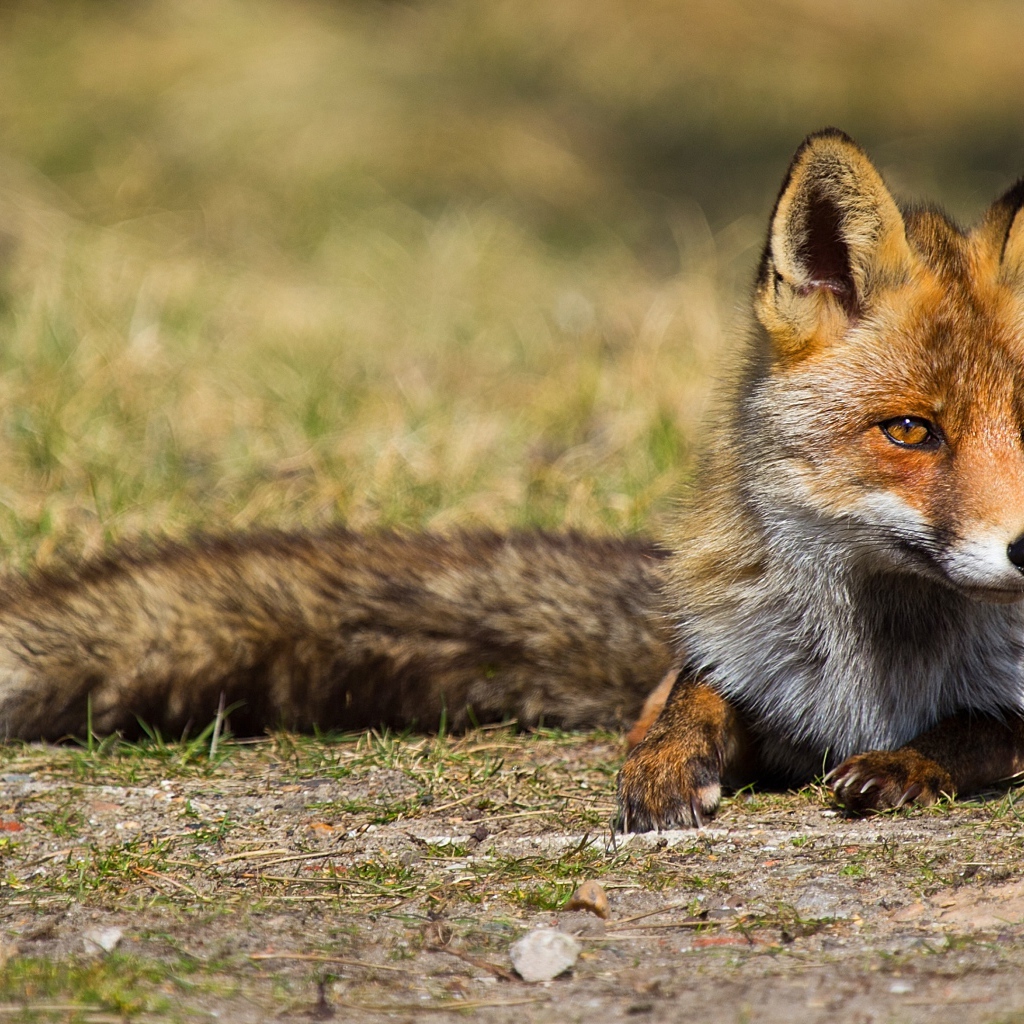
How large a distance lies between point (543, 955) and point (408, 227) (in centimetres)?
806

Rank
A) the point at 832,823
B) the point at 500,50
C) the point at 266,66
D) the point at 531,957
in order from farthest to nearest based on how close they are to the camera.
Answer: the point at 500,50 → the point at 266,66 → the point at 832,823 → the point at 531,957

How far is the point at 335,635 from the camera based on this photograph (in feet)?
13.1

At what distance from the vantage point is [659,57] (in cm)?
1509

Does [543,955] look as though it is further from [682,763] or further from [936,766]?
[936,766]

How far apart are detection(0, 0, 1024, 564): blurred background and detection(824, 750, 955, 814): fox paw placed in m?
1.62

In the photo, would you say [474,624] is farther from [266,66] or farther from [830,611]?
[266,66]

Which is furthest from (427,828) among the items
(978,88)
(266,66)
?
(978,88)

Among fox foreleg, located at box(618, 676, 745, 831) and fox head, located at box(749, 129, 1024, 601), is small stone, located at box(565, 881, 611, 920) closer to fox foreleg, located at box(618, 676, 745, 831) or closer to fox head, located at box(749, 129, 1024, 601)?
fox foreleg, located at box(618, 676, 745, 831)

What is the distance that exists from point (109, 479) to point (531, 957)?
3.78 meters

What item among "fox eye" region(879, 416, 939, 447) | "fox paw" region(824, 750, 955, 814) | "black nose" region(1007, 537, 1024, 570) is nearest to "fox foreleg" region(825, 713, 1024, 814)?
"fox paw" region(824, 750, 955, 814)

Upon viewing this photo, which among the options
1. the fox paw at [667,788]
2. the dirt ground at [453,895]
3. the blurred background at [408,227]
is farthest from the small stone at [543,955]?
the blurred background at [408,227]

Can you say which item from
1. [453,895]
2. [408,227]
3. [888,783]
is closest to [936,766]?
[888,783]

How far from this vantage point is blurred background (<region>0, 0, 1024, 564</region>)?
19.3ft

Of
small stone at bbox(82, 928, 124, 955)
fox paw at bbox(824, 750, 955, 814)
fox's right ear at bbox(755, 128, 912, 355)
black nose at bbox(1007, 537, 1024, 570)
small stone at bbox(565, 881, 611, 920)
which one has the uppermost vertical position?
fox's right ear at bbox(755, 128, 912, 355)
